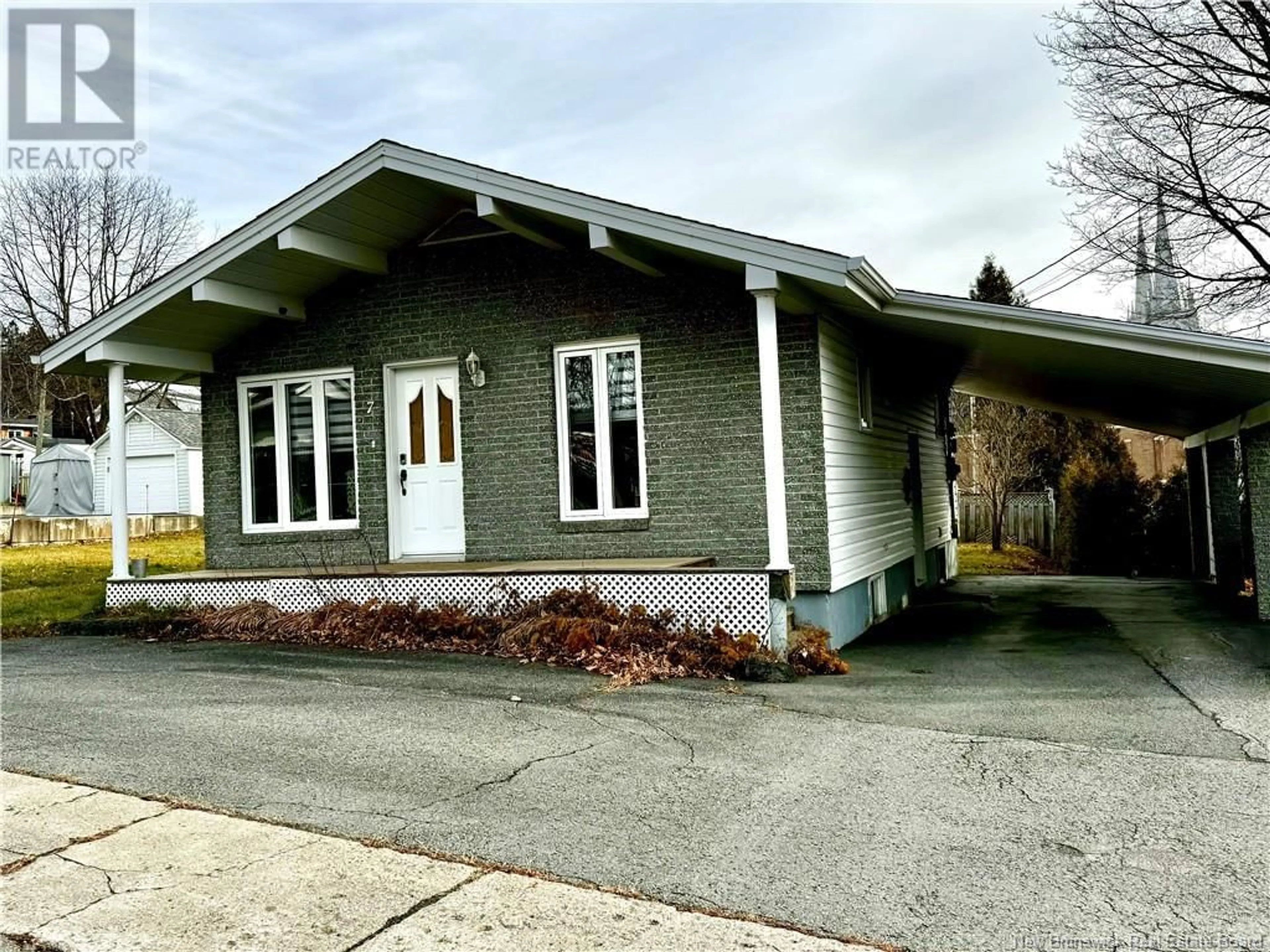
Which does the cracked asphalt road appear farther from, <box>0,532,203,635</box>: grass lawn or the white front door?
<box>0,532,203,635</box>: grass lawn

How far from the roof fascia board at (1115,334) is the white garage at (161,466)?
31.7 meters

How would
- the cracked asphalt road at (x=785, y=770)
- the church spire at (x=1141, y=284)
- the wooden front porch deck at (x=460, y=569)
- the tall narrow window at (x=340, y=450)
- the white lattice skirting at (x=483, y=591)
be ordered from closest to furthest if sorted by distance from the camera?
the cracked asphalt road at (x=785, y=770)
the white lattice skirting at (x=483, y=591)
the wooden front porch deck at (x=460, y=569)
the tall narrow window at (x=340, y=450)
the church spire at (x=1141, y=284)

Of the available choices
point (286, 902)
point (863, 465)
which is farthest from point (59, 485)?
point (286, 902)

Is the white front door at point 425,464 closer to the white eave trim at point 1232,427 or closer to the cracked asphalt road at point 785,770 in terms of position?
the cracked asphalt road at point 785,770

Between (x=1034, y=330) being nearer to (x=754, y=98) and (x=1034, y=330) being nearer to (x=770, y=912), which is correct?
(x=770, y=912)

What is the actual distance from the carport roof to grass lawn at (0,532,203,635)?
10.1ft

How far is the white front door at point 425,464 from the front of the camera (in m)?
11.1

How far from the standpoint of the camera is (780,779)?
527cm

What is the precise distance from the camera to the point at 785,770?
545cm

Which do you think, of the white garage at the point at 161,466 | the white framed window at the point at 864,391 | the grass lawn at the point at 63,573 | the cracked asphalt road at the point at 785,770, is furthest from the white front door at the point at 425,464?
the white garage at the point at 161,466

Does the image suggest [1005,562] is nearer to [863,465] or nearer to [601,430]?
[863,465]

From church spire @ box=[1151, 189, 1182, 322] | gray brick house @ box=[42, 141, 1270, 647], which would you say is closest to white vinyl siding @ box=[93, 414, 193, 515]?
gray brick house @ box=[42, 141, 1270, 647]

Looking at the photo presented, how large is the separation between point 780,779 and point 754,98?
54.9ft

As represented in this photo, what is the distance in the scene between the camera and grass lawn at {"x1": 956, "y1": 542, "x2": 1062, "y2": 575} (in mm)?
20625
